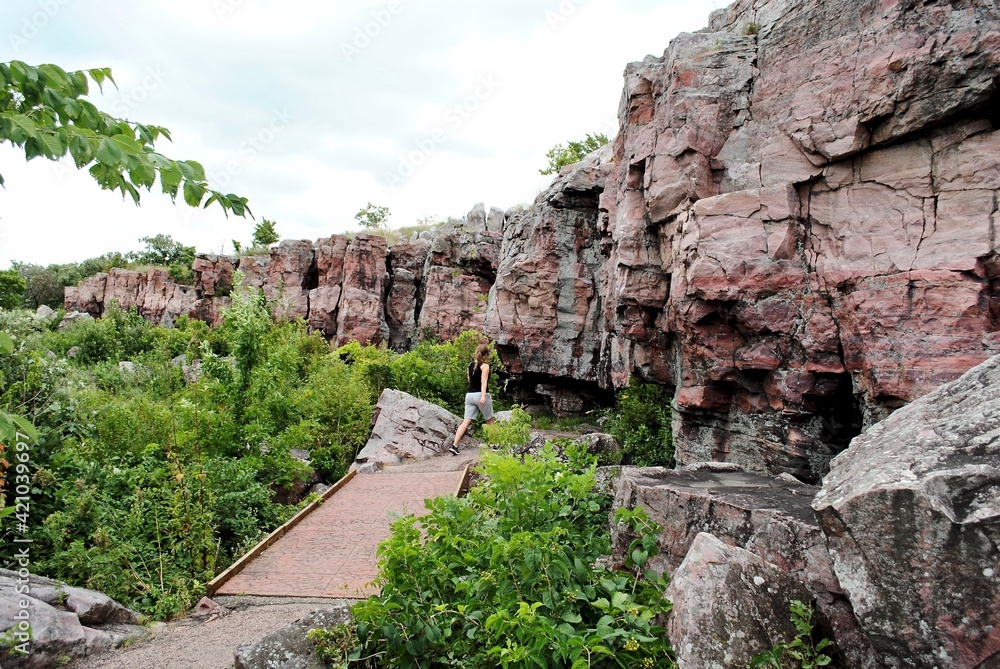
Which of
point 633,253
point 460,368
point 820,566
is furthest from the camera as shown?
point 460,368

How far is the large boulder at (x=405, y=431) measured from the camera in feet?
34.8

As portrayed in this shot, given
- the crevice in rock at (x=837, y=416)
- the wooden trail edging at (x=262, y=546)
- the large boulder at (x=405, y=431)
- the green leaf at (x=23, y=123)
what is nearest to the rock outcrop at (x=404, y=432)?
the large boulder at (x=405, y=431)

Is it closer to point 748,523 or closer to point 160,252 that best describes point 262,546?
point 748,523

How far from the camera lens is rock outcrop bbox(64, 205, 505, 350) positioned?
1995 centimetres

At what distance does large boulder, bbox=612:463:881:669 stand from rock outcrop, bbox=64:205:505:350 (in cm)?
1471

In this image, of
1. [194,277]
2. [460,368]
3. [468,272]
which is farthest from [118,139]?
[194,277]

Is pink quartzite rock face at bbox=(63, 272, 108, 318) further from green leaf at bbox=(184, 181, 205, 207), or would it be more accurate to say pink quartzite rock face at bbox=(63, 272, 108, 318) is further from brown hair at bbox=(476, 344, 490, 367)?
green leaf at bbox=(184, 181, 205, 207)

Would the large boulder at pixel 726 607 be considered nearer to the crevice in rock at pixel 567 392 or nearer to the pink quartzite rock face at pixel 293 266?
the crevice in rock at pixel 567 392

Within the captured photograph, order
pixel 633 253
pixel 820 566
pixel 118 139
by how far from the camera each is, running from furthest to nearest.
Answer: pixel 633 253
pixel 820 566
pixel 118 139

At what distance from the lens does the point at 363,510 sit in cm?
726

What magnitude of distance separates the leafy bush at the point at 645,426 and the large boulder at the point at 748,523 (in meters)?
4.65

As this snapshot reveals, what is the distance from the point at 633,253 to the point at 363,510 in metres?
5.07

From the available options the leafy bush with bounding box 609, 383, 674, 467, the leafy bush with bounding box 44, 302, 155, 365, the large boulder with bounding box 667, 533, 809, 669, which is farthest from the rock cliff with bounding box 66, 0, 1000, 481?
the leafy bush with bounding box 44, 302, 155, 365

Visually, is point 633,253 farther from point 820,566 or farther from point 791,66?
point 820,566
